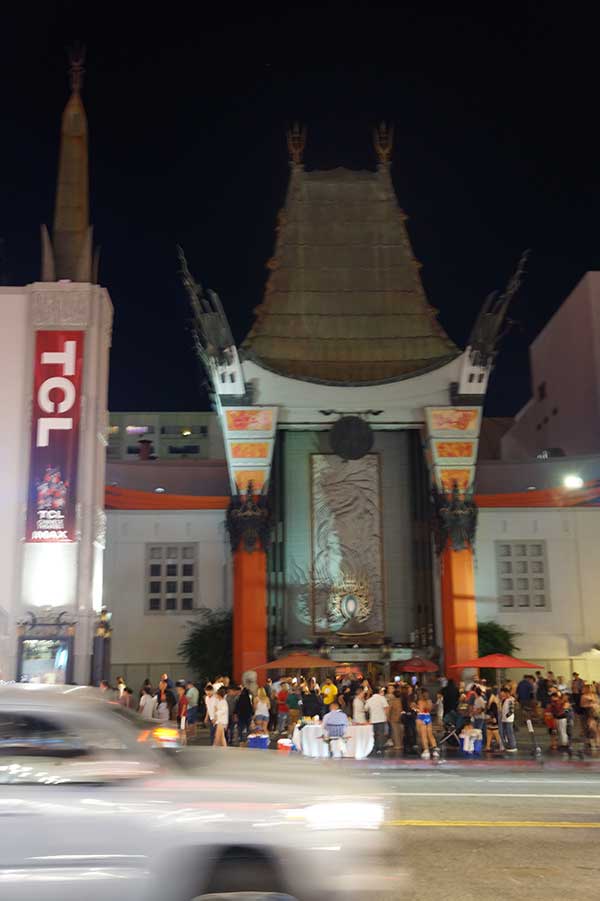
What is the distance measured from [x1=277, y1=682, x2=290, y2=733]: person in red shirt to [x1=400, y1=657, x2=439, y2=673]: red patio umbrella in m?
7.38

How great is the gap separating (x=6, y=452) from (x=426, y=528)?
14887 mm

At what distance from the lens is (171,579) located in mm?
34094

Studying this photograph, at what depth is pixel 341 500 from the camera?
116 feet

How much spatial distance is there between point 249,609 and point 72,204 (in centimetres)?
1471

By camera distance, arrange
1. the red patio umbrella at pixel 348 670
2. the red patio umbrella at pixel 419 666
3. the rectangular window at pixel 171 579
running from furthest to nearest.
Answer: the rectangular window at pixel 171 579 < the red patio umbrella at pixel 419 666 < the red patio umbrella at pixel 348 670

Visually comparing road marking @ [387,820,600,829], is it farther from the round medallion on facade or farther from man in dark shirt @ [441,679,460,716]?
the round medallion on facade

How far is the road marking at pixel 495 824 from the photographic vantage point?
10.6 meters

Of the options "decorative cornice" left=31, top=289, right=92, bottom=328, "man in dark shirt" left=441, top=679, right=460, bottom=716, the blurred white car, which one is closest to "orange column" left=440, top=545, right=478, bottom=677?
"man in dark shirt" left=441, top=679, right=460, bottom=716

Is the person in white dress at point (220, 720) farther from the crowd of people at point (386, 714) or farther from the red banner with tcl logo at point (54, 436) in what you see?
the red banner with tcl logo at point (54, 436)

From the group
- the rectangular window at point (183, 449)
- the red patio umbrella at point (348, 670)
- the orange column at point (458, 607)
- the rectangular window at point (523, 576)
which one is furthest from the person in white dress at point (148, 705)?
the rectangular window at point (183, 449)

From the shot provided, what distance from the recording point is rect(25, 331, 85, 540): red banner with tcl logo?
27359 mm

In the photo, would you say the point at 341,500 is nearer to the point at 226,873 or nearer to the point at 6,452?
the point at 6,452

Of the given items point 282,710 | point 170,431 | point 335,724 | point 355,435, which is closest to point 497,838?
point 335,724

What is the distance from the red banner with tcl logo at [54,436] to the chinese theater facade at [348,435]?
19.0 feet
